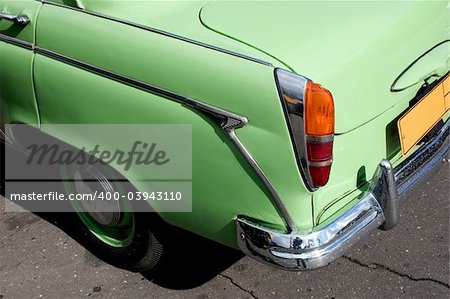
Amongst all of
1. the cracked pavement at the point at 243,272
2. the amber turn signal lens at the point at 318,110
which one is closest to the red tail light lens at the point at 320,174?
the amber turn signal lens at the point at 318,110

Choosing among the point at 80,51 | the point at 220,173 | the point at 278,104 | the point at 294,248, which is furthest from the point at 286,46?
the point at 80,51

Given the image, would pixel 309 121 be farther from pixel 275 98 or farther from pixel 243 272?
pixel 243 272

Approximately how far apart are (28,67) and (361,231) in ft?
5.24

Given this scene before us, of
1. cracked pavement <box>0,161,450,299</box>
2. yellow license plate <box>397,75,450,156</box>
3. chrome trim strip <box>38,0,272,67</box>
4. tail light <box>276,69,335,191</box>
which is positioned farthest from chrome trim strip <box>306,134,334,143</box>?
cracked pavement <box>0,161,450,299</box>

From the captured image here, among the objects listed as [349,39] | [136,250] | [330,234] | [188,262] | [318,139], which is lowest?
[188,262]

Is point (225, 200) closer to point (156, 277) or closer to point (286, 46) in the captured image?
point (286, 46)

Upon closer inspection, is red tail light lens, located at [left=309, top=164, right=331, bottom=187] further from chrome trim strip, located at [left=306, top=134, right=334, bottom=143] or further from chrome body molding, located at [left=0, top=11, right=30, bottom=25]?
chrome body molding, located at [left=0, top=11, right=30, bottom=25]

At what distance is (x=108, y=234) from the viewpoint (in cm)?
313

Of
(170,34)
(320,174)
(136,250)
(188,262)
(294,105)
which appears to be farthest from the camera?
(188,262)

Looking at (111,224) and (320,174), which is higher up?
(320,174)

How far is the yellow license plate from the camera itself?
2355mm

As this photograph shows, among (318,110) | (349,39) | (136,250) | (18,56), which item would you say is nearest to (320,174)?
(318,110)

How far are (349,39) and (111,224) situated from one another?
1518mm

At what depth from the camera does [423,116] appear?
2428 mm
